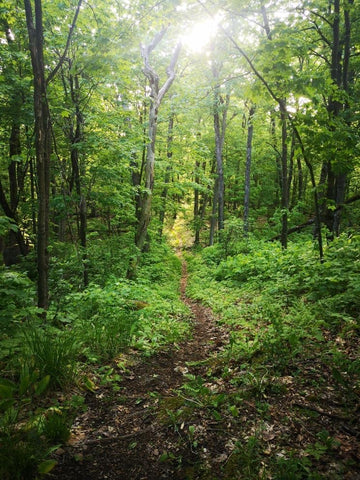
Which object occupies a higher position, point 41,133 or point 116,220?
point 41,133

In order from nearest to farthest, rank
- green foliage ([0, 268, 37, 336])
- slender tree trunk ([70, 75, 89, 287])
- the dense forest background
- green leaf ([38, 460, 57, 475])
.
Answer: green leaf ([38, 460, 57, 475])
the dense forest background
green foliage ([0, 268, 37, 336])
slender tree trunk ([70, 75, 89, 287])

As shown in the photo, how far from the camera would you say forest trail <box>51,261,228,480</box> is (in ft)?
6.95

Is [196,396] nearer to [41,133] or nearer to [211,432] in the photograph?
[211,432]

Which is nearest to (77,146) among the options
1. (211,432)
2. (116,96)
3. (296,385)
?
(211,432)

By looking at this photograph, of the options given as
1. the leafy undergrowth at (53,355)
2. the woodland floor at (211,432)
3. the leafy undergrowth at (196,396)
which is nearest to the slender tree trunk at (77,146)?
the leafy undergrowth at (53,355)

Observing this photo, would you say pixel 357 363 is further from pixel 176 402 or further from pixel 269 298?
pixel 269 298

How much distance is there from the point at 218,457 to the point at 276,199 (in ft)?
81.1

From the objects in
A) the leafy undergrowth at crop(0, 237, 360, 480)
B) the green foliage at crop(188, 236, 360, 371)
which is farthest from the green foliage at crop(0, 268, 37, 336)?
the green foliage at crop(188, 236, 360, 371)

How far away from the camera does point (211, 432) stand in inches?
97.0

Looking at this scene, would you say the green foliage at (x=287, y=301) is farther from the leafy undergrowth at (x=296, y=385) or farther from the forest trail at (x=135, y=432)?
the forest trail at (x=135, y=432)

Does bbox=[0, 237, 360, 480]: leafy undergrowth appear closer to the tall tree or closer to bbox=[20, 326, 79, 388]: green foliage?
bbox=[20, 326, 79, 388]: green foliage

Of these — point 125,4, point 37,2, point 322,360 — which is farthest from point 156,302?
point 125,4

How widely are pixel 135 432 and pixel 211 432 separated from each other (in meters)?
0.76

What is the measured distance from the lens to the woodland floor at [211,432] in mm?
2037
